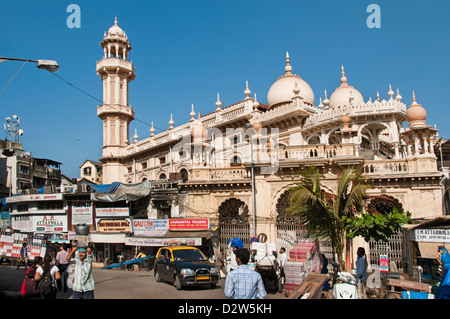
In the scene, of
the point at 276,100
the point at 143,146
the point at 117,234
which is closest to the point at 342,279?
the point at 117,234

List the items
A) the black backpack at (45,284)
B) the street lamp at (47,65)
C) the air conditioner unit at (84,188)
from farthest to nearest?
the air conditioner unit at (84,188) < the street lamp at (47,65) < the black backpack at (45,284)

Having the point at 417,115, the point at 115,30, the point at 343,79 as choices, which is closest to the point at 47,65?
the point at 417,115

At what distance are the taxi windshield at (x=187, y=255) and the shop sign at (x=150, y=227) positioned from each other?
7451mm

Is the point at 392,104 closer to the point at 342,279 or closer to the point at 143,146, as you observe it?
the point at 342,279

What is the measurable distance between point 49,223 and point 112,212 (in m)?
6.40

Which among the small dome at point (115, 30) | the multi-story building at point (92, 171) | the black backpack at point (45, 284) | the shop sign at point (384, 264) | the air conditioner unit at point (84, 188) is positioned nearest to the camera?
the black backpack at point (45, 284)

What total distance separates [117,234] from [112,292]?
12357 mm

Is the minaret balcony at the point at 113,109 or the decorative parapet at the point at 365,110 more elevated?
the minaret balcony at the point at 113,109

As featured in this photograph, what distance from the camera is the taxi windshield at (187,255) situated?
12648 mm

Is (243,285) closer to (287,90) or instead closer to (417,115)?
(417,115)

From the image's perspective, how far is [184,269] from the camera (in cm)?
1159

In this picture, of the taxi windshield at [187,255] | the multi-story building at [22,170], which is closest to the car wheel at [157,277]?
the taxi windshield at [187,255]

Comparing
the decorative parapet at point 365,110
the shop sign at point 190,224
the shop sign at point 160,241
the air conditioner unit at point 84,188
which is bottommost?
the shop sign at point 160,241

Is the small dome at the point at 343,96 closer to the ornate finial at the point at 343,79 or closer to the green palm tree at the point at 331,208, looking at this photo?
the ornate finial at the point at 343,79
